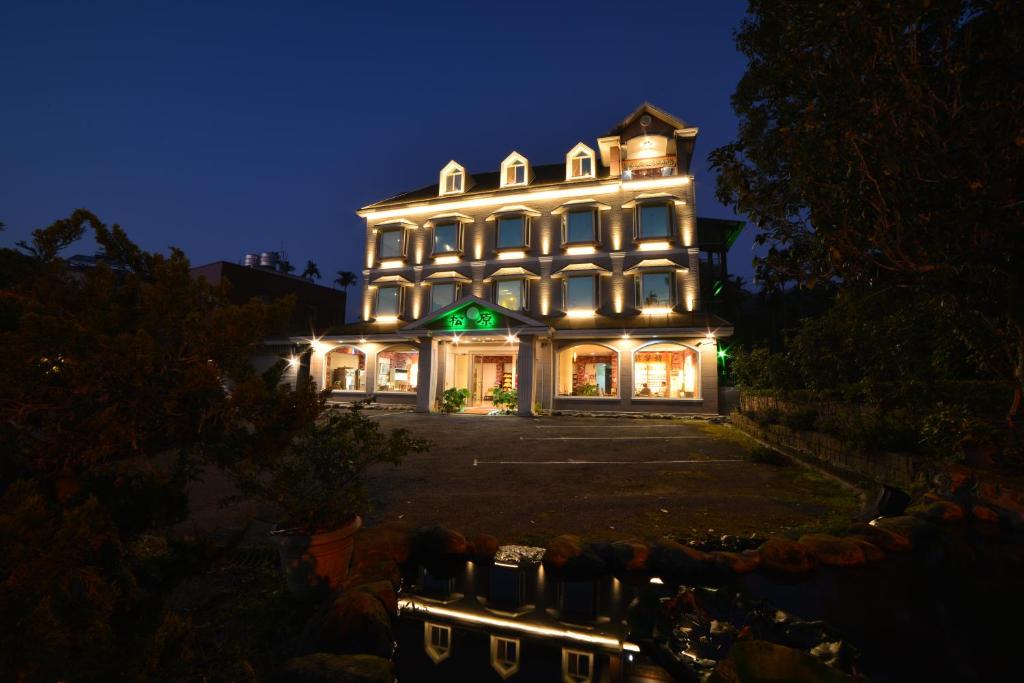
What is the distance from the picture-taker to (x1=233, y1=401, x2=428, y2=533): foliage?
364 centimetres

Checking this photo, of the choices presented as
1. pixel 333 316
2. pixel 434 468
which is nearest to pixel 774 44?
pixel 434 468

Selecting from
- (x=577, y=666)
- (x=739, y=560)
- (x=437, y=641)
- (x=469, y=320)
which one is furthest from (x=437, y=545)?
(x=469, y=320)

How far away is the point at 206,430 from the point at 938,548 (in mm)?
6997

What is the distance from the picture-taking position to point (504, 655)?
10.6 feet

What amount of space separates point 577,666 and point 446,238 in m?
23.2

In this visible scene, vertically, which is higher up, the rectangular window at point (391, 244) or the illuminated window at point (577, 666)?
the rectangular window at point (391, 244)

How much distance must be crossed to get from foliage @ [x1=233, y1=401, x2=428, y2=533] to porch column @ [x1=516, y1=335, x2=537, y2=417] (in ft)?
51.6

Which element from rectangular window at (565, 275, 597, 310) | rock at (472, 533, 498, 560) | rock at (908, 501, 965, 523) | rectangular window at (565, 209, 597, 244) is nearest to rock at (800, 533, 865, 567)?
rock at (908, 501, 965, 523)

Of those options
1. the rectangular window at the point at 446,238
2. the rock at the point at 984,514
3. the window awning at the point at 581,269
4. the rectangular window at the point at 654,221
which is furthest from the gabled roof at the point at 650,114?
the rock at the point at 984,514

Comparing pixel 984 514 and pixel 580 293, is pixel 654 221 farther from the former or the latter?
pixel 984 514

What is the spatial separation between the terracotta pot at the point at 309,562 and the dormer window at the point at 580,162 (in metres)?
22.3

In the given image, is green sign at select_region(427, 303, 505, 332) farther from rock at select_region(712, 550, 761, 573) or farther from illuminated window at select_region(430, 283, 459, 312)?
rock at select_region(712, 550, 761, 573)

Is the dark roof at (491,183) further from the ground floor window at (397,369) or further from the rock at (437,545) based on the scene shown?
the rock at (437,545)

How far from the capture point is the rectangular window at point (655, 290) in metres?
21.0
